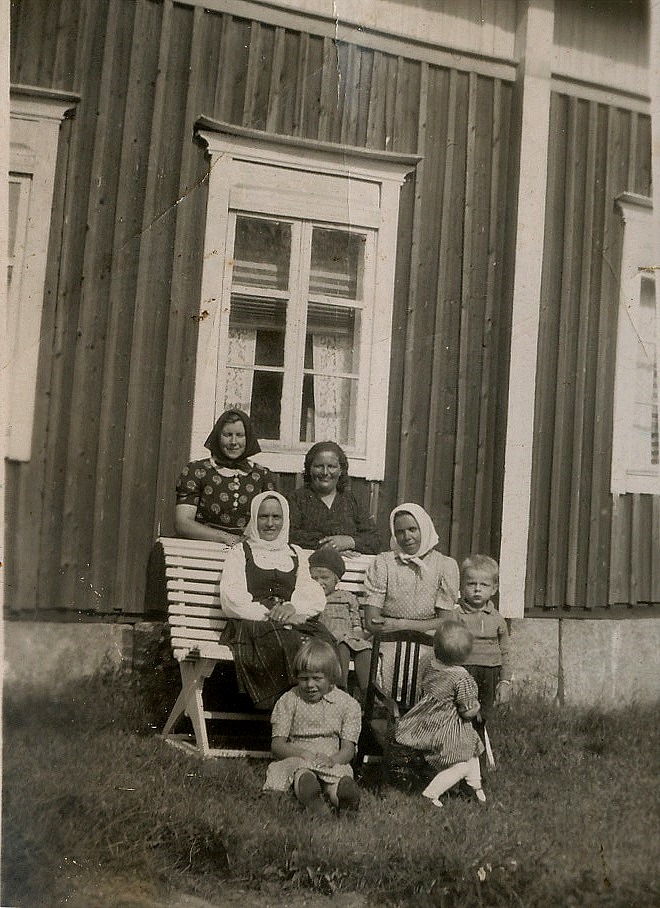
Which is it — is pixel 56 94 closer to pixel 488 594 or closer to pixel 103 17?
pixel 103 17

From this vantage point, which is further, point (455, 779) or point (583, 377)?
point (583, 377)

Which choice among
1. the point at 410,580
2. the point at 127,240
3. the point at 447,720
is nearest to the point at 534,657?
the point at 447,720

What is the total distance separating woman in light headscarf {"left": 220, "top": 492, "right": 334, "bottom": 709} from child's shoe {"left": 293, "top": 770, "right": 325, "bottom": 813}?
18 centimetres

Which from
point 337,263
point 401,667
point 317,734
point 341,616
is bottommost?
point 317,734

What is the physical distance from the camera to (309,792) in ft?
Result: 5.53

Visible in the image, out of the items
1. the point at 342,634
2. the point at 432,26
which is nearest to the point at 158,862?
the point at 342,634

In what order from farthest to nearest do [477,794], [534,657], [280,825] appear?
[534,657] < [477,794] < [280,825]

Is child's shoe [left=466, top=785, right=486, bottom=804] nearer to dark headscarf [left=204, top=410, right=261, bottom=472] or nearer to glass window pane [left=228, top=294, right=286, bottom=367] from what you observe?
dark headscarf [left=204, top=410, right=261, bottom=472]

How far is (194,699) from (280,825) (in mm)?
334

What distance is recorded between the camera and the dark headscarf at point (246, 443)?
1.78m

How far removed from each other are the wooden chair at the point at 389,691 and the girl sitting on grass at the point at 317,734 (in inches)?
1.2

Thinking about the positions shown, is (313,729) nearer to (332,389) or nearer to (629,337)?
(332,389)

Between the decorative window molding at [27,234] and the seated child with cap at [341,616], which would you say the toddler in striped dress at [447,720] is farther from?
the decorative window molding at [27,234]

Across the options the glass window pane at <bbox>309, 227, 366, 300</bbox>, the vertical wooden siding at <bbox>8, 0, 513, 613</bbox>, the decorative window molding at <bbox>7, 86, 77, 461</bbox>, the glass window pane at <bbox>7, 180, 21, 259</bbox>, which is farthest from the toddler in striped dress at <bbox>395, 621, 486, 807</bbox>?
the glass window pane at <bbox>7, 180, 21, 259</bbox>
